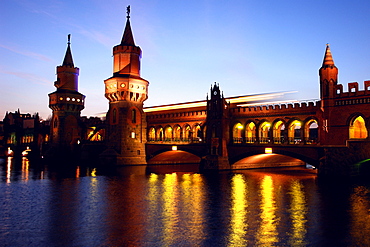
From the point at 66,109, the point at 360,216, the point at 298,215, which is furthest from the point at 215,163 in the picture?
the point at 66,109

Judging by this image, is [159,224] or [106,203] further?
[106,203]

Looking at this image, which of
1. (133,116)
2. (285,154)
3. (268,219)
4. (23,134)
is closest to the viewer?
(268,219)

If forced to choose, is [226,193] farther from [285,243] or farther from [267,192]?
[285,243]

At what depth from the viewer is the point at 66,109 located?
65438mm

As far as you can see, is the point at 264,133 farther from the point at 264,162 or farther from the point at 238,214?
the point at 238,214

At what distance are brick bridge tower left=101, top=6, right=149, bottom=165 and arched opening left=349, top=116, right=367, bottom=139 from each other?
3279 cm

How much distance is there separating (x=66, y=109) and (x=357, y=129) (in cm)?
5262

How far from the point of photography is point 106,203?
22.4m

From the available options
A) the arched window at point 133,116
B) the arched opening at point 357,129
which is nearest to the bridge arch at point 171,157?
the arched window at point 133,116

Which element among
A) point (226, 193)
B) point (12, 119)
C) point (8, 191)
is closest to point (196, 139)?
point (226, 193)

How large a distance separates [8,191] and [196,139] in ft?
94.7

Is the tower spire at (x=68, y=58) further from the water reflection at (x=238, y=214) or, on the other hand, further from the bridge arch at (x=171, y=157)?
the water reflection at (x=238, y=214)

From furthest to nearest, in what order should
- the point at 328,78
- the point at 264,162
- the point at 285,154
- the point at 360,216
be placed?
1. the point at 264,162
2. the point at 285,154
3. the point at 328,78
4. the point at 360,216

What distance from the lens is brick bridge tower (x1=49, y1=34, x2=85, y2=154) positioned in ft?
213
